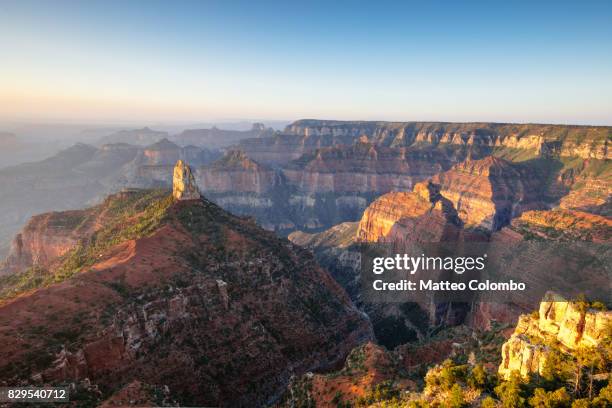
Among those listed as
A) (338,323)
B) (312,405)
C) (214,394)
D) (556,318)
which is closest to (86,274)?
(214,394)

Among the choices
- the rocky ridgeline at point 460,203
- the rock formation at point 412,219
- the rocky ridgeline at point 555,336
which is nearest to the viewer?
the rocky ridgeline at point 555,336

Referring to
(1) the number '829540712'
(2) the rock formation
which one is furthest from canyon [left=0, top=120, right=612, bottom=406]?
(1) the number '829540712'

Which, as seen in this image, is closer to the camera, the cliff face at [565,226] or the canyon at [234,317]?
the canyon at [234,317]

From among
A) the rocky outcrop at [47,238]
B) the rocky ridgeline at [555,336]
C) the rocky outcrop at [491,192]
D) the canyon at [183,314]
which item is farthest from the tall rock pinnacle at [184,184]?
the rocky outcrop at [491,192]

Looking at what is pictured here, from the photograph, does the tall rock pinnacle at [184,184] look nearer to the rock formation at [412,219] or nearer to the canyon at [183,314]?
the canyon at [183,314]

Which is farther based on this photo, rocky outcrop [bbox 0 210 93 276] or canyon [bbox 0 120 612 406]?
rocky outcrop [bbox 0 210 93 276]

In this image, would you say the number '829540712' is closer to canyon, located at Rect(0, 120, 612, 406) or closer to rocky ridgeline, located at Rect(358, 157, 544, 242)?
canyon, located at Rect(0, 120, 612, 406)
